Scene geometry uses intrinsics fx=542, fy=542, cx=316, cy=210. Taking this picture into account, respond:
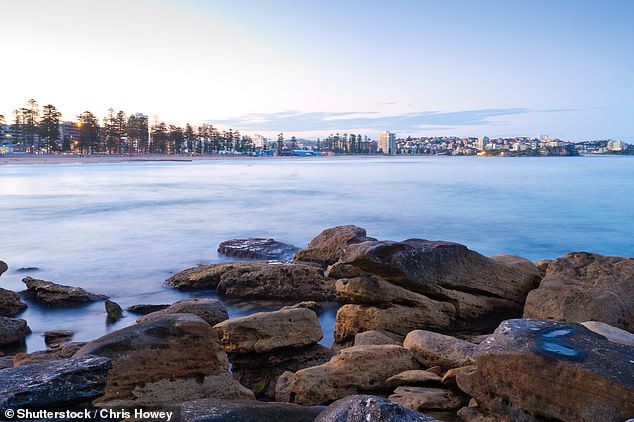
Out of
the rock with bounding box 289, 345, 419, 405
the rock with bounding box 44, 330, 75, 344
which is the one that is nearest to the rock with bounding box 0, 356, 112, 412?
the rock with bounding box 289, 345, 419, 405

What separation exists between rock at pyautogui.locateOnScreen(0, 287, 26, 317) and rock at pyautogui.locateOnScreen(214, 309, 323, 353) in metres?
5.20

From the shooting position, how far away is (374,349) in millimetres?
5832

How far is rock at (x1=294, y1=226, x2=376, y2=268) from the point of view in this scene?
514 inches

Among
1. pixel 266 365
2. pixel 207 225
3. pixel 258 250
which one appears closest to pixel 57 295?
pixel 258 250

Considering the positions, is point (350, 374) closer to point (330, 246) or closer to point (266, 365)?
point (266, 365)

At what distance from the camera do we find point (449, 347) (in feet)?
19.6

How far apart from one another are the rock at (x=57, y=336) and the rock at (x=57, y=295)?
1640mm

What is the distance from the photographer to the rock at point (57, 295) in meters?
10.4

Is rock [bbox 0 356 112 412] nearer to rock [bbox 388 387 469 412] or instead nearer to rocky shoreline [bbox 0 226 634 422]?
rocky shoreline [bbox 0 226 634 422]

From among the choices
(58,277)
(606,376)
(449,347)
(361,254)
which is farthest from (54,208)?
(606,376)

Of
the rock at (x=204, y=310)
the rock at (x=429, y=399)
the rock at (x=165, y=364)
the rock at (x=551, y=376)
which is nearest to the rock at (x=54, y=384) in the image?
the rock at (x=165, y=364)

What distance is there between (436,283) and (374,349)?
2585 millimetres

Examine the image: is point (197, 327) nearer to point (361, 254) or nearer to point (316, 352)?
point (316, 352)

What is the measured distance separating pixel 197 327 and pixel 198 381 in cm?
50
